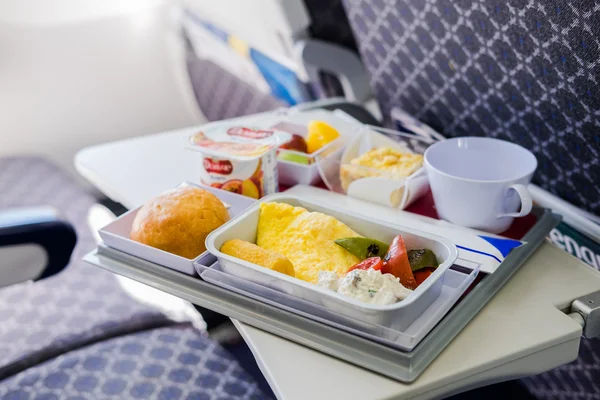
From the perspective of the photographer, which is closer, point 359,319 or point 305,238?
point 359,319

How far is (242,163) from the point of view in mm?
1079

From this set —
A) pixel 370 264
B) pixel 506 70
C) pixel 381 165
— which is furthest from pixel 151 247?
pixel 506 70

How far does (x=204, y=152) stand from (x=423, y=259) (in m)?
0.47

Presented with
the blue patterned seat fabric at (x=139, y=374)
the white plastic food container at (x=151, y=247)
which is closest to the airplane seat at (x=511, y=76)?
the white plastic food container at (x=151, y=247)

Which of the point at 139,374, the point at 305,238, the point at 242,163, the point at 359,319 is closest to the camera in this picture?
the point at 359,319

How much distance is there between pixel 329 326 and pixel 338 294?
0.05 m

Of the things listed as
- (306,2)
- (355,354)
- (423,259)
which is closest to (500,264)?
(423,259)

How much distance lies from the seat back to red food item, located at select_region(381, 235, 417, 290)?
0.40 m

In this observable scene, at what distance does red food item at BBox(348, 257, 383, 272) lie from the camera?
0.81 metres

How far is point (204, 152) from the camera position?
1.10m

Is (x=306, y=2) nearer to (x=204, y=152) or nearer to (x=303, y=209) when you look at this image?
(x=204, y=152)

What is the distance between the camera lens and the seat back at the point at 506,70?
3.04ft

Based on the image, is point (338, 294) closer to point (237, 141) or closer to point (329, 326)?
point (329, 326)

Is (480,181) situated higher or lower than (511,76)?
lower
